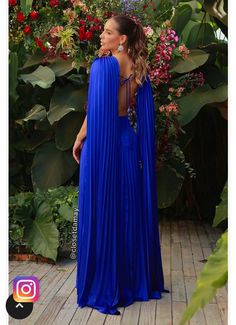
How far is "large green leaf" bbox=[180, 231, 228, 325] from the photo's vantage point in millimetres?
639

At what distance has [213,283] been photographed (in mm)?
652

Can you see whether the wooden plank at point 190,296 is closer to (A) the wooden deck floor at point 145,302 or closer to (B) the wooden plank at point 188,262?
(A) the wooden deck floor at point 145,302

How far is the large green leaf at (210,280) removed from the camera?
639 millimetres

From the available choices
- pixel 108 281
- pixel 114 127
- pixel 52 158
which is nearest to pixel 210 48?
pixel 52 158

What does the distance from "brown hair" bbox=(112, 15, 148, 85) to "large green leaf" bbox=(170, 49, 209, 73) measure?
1.93m

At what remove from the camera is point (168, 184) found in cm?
495

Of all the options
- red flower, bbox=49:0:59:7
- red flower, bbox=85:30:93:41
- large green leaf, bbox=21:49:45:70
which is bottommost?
large green leaf, bbox=21:49:45:70

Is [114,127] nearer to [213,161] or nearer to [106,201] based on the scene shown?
[106,201]

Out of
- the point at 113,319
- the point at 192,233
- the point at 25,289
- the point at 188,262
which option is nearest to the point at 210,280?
the point at 25,289

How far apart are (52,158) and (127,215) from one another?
2.21m

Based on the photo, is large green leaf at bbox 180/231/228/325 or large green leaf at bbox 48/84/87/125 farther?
large green leaf at bbox 48/84/87/125

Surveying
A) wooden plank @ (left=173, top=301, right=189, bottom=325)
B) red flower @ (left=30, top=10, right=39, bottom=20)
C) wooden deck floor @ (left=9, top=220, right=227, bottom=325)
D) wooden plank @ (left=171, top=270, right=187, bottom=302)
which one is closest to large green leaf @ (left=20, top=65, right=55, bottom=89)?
red flower @ (left=30, top=10, right=39, bottom=20)

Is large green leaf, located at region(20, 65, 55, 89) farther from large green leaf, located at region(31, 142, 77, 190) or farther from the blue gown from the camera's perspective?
the blue gown

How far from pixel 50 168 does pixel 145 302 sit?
2.32 m
